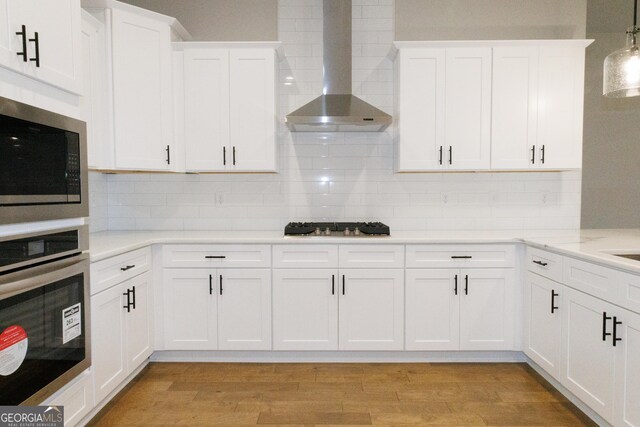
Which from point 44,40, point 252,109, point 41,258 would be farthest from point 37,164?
point 252,109

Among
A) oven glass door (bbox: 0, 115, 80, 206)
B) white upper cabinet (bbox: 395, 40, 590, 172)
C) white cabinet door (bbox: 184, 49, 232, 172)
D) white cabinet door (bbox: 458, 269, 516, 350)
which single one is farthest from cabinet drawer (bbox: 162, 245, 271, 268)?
white cabinet door (bbox: 458, 269, 516, 350)

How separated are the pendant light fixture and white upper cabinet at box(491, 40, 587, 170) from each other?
878 millimetres

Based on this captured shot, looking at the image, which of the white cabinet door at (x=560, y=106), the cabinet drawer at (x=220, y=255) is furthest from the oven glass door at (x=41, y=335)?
the white cabinet door at (x=560, y=106)

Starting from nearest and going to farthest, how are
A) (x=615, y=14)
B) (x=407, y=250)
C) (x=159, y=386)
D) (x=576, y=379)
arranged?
(x=576, y=379), (x=159, y=386), (x=407, y=250), (x=615, y=14)

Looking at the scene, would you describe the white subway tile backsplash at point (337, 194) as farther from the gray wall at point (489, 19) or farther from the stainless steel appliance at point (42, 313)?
the stainless steel appliance at point (42, 313)

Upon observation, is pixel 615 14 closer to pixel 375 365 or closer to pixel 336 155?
pixel 336 155

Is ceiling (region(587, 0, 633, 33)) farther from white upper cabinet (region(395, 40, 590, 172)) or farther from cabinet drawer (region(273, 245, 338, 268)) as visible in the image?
cabinet drawer (region(273, 245, 338, 268))

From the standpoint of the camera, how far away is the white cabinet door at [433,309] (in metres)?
2.98

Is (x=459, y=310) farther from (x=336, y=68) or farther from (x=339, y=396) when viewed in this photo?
(x=336, y=68)

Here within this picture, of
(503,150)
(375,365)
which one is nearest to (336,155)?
(503,150)

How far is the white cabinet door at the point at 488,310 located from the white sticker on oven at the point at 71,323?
2371mm

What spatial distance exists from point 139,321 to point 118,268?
1.55ft

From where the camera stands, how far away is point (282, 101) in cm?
354

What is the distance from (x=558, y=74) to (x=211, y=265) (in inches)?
118
